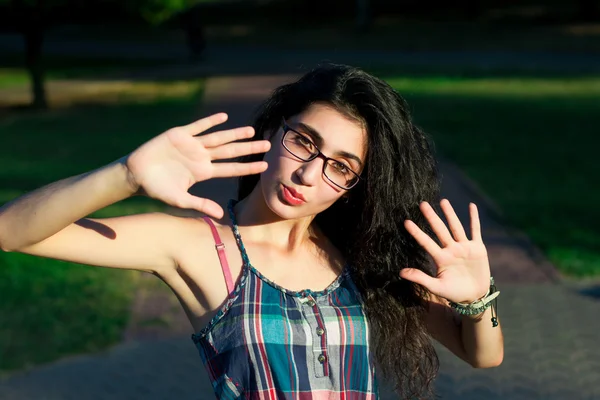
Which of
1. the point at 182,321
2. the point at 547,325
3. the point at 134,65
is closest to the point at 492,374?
the point at 547,325

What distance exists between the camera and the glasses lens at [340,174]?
2359 mm

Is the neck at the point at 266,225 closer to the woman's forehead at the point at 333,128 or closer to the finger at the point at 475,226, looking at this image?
the woman's forehead at the point at 333,128

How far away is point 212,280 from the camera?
233 cm

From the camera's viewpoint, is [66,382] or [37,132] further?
[37,132]

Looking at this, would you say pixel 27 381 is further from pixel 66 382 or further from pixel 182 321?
pixel 182 321

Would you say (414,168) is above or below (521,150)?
above

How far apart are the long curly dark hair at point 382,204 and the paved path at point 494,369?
2.64 m

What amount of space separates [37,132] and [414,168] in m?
13.7

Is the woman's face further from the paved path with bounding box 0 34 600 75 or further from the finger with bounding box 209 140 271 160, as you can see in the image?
the paved path with bounding box 0 34 600 75

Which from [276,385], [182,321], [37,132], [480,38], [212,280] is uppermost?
[212,280]

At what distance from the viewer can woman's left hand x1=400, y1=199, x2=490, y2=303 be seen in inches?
92.9

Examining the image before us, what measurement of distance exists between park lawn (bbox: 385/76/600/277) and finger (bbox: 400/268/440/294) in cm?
267

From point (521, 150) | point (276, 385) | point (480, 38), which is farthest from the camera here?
point (480, 38)

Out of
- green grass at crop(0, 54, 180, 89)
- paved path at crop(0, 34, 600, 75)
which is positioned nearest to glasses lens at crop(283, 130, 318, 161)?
paved path at crop(0, 34, 600, 75)
